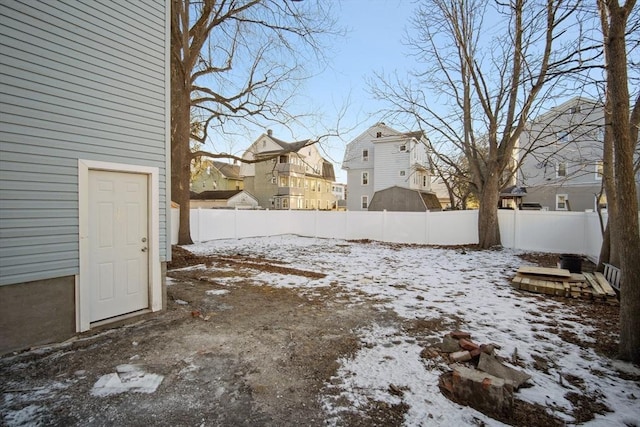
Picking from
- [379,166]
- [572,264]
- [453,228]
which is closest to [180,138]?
[453,228]

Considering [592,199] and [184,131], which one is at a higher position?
[184,131]

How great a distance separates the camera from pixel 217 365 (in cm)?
306

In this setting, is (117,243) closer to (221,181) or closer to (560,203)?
(560,203)

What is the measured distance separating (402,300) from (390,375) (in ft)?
8.16

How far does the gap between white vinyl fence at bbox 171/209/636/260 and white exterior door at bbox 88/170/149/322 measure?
8.59 meters

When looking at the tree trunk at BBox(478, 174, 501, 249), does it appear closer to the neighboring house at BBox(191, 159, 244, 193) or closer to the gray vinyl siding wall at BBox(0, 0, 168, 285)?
the gray vinyl siding wall at BBox(0, 0, 168, 285)

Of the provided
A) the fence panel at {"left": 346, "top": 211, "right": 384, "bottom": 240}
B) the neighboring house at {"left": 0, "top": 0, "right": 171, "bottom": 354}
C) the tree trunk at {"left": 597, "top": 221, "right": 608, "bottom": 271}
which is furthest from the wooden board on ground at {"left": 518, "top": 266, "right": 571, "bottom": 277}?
the fence panel at {"left": 346, "top": 211, "right": 384, "bottom": 240}

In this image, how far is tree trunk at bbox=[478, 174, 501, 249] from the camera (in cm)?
1124

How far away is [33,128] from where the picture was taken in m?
3.27

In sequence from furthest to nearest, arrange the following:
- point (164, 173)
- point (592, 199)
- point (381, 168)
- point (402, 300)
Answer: point (381, 168) < point (592, 199) < point (402, 300) < point (164, 173)

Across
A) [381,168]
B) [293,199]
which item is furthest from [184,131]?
[293,199]

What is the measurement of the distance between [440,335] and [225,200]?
28.7 meters

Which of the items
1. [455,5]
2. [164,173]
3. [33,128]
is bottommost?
[164,173]

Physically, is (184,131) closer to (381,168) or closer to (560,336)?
(560,336)
